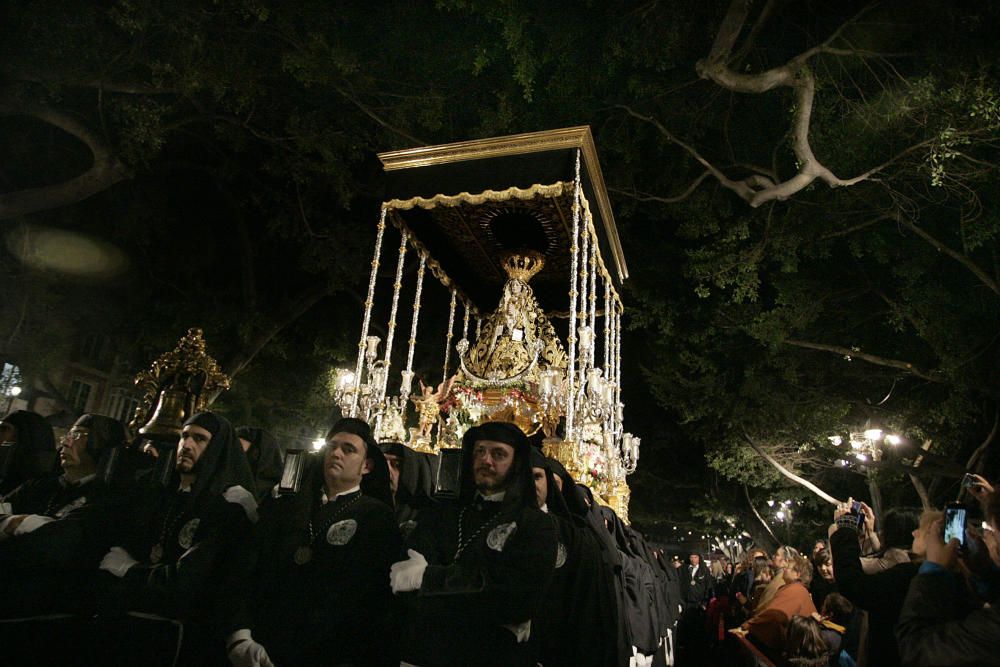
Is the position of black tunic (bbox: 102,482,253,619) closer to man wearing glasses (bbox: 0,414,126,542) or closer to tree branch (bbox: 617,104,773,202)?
man wearing glasses (bbox: 0,414,126,542)

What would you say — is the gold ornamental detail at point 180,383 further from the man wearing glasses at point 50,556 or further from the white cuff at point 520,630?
the white cuff at point 520,630

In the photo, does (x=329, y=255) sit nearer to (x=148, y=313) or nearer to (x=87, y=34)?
(x=148, y=313)

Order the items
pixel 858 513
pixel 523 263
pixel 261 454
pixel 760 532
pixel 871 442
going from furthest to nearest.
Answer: pixel 760 532, pixel 871 442, pixel 523 263, pixel 261 454, pixel 858 513

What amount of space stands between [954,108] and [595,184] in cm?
474

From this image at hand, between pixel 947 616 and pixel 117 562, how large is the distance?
4.00m

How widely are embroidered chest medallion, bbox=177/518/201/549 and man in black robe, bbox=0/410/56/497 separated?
207 centimetres

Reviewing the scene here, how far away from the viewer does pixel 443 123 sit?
969 centimetres

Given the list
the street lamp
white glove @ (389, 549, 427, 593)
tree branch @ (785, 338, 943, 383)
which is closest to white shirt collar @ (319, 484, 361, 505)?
white glove @ (389, 549, 427, 593)

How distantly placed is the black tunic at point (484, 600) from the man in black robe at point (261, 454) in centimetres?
269

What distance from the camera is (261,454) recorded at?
499 centimetres

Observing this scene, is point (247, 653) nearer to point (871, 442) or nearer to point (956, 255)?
point (956, 255)

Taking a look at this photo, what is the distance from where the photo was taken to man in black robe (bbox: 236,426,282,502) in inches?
195

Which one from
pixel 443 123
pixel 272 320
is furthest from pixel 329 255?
pixel 443 123

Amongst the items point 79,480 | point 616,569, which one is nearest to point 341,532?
point 79,480
